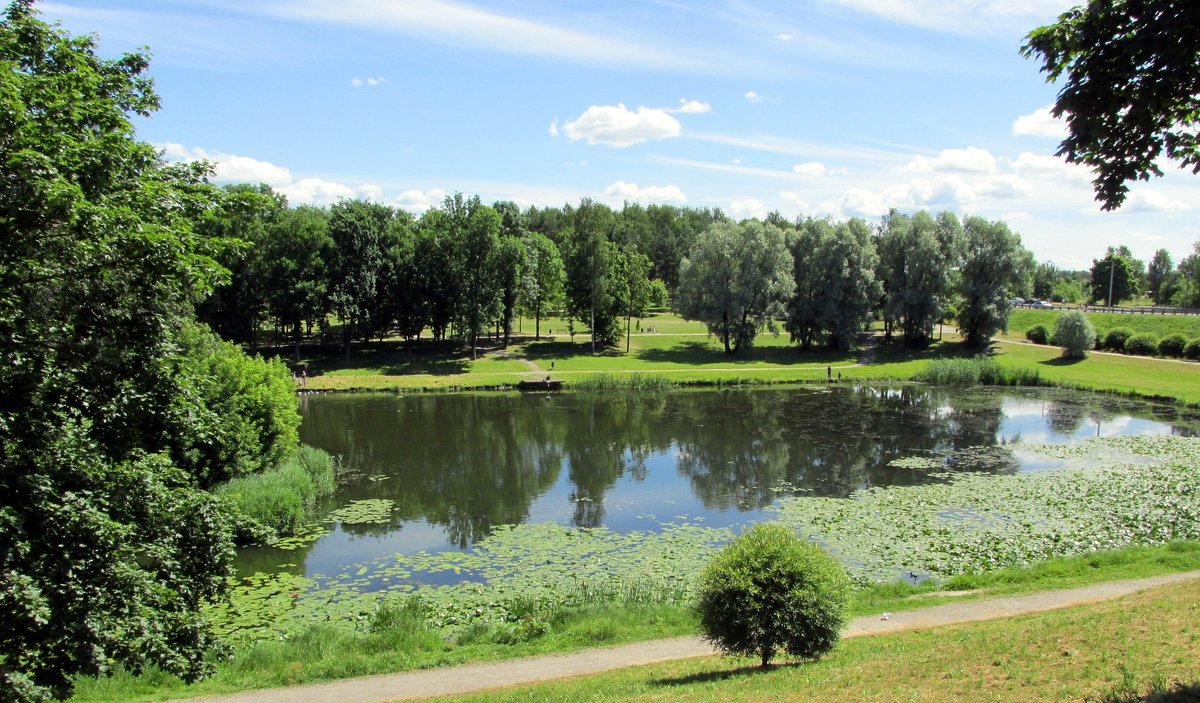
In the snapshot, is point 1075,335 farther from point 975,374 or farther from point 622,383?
point 622,383

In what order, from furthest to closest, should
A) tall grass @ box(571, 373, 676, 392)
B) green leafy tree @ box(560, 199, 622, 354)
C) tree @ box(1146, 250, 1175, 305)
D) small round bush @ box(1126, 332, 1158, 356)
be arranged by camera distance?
tree @ box(1146, 250, 1175, 305) < green leafy tree @ box(560, 199, 622, 354) < small round bush @ box(1126, 332, 1158, 356) < tall grass @ box(571, 373, 676, 392)

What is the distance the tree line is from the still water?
14759 mm

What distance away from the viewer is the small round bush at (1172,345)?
64125 millimetres

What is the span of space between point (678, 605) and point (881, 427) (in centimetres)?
2834

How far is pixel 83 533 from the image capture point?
30.9ft

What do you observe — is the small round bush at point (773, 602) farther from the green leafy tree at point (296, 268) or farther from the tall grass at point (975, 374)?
the green leafy tree at point (296, 268)

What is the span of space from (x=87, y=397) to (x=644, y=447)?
99.0 feet

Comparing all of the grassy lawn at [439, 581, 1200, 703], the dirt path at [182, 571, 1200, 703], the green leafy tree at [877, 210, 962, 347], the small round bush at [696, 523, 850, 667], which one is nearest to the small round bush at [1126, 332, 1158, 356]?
the green leafy tree at [877, 210, 962, 347]

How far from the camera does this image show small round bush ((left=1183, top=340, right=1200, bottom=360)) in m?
63.0

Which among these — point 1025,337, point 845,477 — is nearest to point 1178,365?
point 1025,337

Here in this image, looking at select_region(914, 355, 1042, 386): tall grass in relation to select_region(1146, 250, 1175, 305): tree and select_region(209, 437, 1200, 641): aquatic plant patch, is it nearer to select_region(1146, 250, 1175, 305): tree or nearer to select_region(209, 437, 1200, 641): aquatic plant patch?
select_region(209, 437, 1200, 641): aquatic plant patch

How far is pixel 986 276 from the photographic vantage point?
70438mm

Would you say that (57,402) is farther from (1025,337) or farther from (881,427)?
(1025,337)

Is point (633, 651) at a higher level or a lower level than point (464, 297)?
lower
